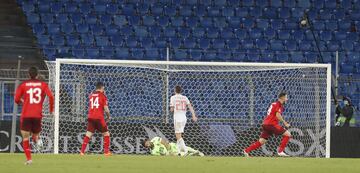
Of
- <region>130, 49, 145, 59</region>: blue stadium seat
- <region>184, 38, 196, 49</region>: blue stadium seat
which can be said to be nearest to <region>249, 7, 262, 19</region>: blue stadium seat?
<region>184, 38, 196, 49</region>: blue stadium seat

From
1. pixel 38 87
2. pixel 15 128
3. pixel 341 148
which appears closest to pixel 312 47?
pixel 341 148

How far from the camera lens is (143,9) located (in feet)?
104

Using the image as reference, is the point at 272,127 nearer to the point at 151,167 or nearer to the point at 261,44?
the point at 151,167

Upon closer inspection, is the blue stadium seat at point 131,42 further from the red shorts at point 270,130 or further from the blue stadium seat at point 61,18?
the red shorts at point 270,130

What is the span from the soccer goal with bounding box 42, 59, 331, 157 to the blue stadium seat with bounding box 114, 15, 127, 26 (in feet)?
20.1

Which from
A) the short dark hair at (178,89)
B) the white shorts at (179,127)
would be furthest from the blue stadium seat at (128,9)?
the white shorts at (179,127)

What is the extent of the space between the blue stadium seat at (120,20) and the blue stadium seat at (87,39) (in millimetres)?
1260

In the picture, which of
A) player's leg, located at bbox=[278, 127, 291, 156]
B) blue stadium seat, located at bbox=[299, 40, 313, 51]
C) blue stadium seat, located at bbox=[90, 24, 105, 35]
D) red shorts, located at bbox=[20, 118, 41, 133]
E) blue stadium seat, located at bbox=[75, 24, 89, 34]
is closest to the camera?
red shorts, located at bbox=[20, 118, 41, 133]

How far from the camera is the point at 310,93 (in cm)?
2394

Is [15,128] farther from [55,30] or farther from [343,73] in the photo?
[343,73]

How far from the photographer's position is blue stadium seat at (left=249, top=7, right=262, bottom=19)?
3244 centimetres

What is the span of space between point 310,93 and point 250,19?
8.57 meters

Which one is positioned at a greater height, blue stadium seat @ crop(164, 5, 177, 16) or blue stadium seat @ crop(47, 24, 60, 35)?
blue stadium seat @ crop(164, 5, 177, 16)

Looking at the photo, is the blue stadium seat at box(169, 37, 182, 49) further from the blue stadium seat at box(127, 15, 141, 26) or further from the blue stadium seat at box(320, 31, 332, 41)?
the blue stadium seat at box(320, 31, 332, 41)
